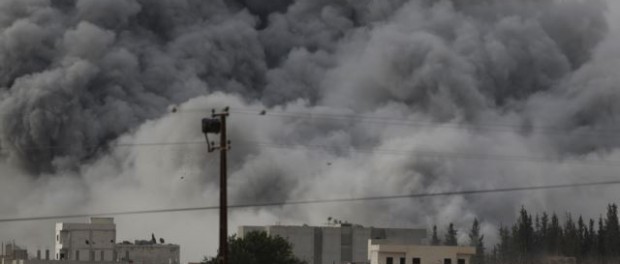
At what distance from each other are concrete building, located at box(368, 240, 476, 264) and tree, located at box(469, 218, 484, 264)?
10.8ft

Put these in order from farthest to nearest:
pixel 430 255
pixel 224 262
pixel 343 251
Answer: pixel 343 251 < pixel 430 255 < pixel 224 262

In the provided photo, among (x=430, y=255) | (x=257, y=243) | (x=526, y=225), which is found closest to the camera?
(x=257, y=243)

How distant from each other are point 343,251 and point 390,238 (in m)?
3.50

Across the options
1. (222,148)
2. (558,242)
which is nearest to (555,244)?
(558,242)

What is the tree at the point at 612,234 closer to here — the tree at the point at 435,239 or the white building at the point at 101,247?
the tree at the point at 435,239

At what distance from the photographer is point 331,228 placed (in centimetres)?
13300

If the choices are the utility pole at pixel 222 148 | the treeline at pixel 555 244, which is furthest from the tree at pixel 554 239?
the utility pole at pixel 222 148

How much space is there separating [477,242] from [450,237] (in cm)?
301

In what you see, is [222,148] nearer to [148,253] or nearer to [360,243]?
[148,253]

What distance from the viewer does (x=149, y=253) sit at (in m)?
129

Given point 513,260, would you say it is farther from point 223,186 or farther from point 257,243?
point 223,186

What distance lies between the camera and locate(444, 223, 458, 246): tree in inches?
5002

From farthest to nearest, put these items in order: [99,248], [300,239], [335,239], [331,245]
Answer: [335,239], [331,245], [300,239], [99,248]

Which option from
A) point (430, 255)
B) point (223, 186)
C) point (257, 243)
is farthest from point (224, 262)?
point (430, 255)
